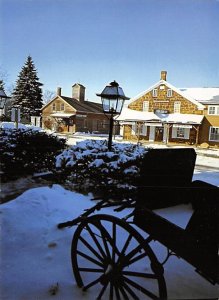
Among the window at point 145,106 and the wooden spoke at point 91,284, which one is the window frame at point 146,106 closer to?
the window at point 145,106

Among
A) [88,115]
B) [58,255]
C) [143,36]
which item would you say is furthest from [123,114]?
[58,255]

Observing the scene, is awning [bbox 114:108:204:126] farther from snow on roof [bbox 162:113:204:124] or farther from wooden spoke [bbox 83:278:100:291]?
wooden spoke [bbox 83:278:100:291]

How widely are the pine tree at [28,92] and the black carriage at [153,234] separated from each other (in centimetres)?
70

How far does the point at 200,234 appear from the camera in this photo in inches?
42.0

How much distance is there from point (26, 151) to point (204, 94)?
55.3 inches

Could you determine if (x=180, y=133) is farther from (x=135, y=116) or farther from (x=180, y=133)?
(x=135, y=116)

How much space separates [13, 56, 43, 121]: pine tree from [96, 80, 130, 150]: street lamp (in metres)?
0.48

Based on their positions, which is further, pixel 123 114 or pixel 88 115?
pixel 123 114

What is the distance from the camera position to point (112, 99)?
1.93m

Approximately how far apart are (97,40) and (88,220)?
3.52 feet

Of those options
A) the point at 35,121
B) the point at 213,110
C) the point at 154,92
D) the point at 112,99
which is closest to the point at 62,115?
the point at 35,121

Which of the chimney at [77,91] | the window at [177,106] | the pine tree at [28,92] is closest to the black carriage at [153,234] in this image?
the window at [177,106]

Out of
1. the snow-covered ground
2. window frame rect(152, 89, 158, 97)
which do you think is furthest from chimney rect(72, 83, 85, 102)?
the snow-covered ground

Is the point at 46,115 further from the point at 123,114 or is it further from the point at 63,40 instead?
the point at 123,114
